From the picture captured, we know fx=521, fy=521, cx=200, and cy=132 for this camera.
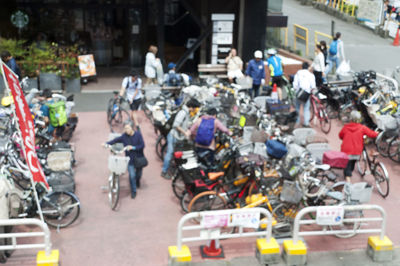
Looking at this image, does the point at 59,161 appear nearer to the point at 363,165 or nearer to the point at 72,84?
the point at 363,165

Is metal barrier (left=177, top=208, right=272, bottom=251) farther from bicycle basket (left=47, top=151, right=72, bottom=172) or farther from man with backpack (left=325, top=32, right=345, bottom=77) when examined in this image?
man with backpack (left=325, top=32, right=345, bottom=77)

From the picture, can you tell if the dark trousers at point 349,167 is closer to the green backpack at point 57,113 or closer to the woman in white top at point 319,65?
the woman in white top at point 319,65

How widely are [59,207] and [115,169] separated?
46.9 inches

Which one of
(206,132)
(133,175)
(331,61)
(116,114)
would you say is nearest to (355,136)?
(206,132)

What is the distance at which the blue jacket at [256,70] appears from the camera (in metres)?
15.2

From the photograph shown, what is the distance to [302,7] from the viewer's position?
35.0 meters

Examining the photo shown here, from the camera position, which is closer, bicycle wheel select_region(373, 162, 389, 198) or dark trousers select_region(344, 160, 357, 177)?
dark trousers select_region(344, 160, 357, 177)

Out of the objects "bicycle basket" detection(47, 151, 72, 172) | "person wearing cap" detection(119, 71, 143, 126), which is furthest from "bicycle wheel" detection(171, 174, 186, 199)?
"person wearing cap" detection(119, 71, 143, 126)

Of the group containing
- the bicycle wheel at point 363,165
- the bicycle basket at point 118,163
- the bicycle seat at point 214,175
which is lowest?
the bicycle wheel at point 363,165

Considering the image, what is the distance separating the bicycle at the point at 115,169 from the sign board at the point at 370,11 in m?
22.7

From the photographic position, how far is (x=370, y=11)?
29734 mm

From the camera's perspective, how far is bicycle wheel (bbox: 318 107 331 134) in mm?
14003

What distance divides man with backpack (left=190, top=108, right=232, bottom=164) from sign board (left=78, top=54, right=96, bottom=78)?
8189mm

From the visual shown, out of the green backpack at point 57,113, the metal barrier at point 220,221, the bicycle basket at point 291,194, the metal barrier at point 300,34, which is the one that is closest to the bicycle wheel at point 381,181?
the bicycle basket at point 291,194
